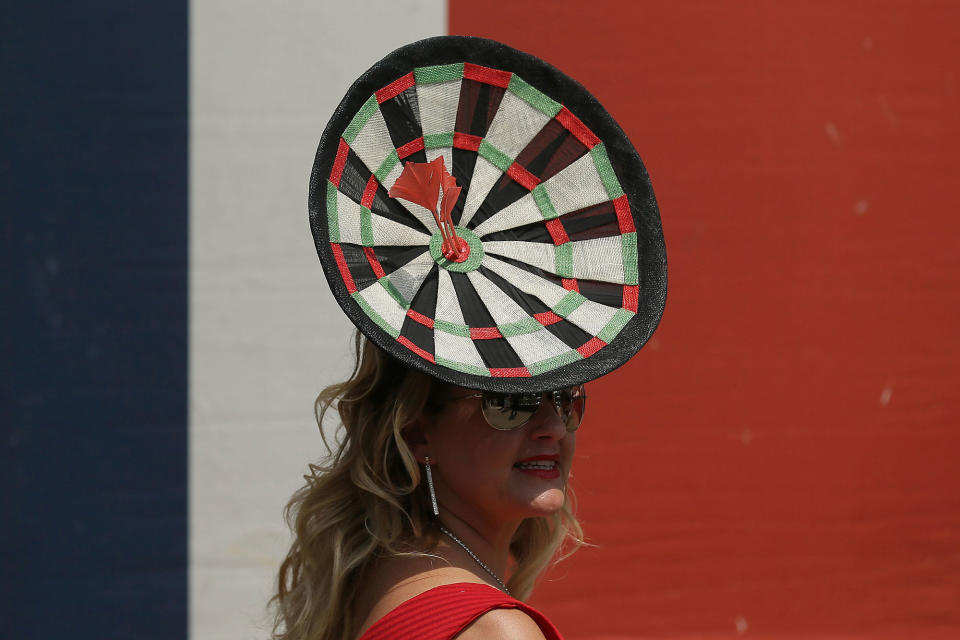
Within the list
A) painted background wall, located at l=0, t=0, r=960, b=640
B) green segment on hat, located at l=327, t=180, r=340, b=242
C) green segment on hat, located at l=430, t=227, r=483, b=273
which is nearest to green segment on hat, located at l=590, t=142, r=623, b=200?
green segment on hat, located at l=430, t=227, r=483, b=273

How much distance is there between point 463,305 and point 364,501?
1.31ft

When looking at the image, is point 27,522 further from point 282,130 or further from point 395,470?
point 395,470

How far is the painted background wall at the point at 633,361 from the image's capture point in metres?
2.53

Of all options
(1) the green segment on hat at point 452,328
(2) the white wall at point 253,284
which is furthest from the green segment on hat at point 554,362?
(2) the white wall at point 253,284

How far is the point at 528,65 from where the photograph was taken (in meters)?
1.53

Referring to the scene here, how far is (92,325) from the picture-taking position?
2531mm

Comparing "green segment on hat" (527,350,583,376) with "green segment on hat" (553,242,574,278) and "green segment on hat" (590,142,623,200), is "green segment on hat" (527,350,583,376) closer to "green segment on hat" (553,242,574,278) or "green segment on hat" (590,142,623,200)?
"green segment on hat" (553,242,574,278)

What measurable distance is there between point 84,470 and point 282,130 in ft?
3.43

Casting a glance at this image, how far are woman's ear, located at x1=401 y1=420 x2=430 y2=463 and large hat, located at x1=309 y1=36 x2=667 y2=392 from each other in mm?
234

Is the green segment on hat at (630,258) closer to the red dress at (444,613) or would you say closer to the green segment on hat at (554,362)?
the green segment on hat at (554,362)

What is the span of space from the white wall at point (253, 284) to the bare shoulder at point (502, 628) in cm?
135

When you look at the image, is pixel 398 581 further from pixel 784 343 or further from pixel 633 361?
pixel 784 343

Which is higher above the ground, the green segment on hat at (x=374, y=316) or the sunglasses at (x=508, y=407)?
the green segment on hat at (x=374, y=316)

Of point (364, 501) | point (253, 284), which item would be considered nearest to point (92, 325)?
point (253, 284)
